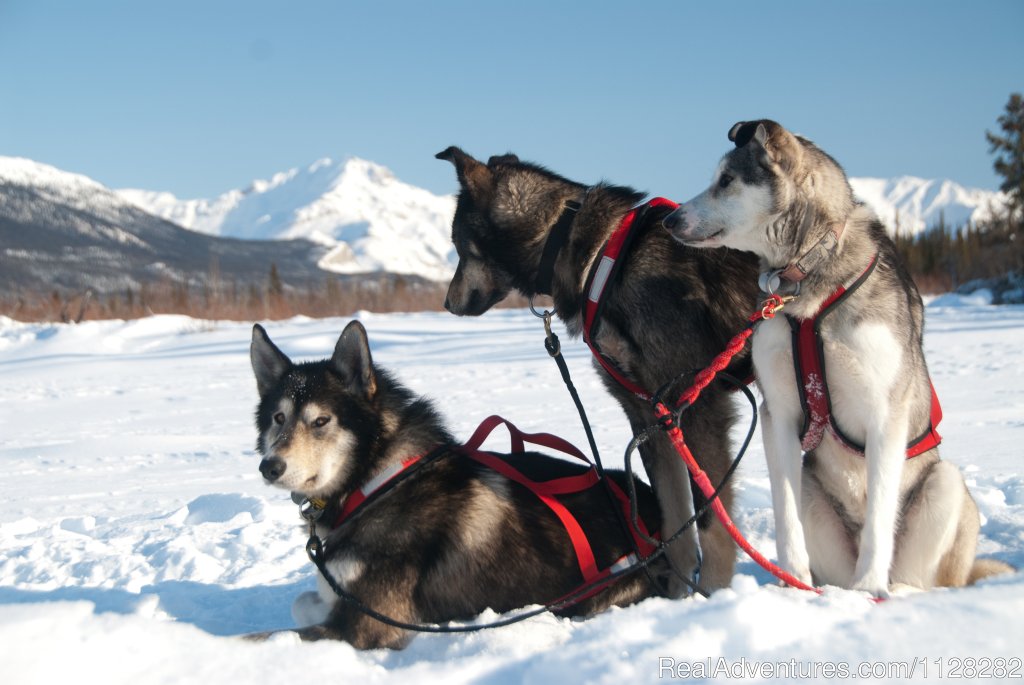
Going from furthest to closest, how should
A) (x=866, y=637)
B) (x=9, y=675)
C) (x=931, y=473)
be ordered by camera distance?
(x=931, y=473), (x=9, y=675), (x=866, y=637)

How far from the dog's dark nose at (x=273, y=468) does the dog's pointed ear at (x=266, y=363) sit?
1.70 feet

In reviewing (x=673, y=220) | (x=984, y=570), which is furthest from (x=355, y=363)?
(x=984, y=570)

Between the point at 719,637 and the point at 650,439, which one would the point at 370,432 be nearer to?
the point at 650,439

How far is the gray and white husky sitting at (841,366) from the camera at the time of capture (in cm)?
297

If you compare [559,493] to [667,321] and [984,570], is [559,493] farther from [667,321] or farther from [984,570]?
[984,570]

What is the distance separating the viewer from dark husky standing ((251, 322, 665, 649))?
3283 mm

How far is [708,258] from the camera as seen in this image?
361 cm

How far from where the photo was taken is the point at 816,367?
3.01m

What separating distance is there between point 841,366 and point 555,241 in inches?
57.1

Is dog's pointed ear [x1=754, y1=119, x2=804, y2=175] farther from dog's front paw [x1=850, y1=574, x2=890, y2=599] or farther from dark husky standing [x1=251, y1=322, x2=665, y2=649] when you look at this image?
dark husky standing [x1=251, y1=322, x2=665, y2=649]

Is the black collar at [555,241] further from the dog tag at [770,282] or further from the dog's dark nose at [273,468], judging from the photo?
the dog's dark nose at [273,468]

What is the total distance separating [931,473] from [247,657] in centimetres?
260

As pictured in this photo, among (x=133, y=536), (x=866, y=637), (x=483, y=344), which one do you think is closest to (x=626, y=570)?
(x=866, y=637)

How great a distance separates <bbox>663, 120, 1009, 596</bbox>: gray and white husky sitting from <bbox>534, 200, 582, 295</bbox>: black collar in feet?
2.44
